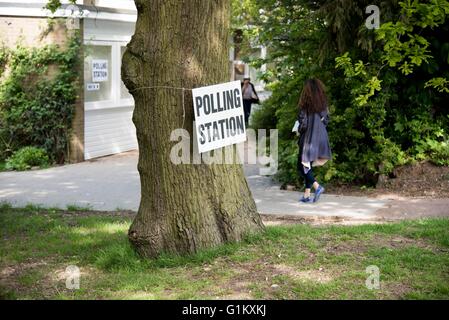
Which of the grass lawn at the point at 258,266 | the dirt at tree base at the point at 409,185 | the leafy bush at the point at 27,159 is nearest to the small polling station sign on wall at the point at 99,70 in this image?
the leafy bush at the point at 27,159

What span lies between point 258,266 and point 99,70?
36.7ft

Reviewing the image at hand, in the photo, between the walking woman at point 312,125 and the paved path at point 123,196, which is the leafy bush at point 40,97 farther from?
the walking woman at point 312,125

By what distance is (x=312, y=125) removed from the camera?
10.1 m

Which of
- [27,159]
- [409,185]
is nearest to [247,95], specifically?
[27,159]

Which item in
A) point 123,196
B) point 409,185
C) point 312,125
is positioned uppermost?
point 312,125

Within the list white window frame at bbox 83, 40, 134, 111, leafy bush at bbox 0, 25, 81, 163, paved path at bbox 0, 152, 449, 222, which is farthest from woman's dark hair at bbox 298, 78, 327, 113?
white window frame at bbox 83, 40, 134, 111

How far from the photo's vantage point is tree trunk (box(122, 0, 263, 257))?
6230 millimetres

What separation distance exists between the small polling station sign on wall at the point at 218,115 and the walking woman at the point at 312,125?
135 inches

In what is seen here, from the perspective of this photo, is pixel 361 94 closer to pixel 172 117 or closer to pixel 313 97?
pixel 313 97

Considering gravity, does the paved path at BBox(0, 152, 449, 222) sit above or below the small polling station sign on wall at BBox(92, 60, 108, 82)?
below

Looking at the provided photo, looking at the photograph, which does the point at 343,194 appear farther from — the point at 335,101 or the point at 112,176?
the point at 112,176

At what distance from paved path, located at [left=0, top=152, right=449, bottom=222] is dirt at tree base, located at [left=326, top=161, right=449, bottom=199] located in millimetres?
508

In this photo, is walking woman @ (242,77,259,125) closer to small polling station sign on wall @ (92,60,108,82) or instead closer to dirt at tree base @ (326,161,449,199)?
small polling station sign on wall @ (92,60,108,82)
